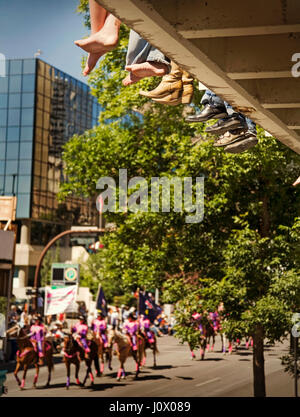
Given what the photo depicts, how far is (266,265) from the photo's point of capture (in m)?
14.2

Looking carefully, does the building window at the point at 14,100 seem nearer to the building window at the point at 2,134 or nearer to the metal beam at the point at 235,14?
the building window at the point at 2,134

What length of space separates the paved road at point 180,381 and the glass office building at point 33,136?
1874 inches

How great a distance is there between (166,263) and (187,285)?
0.79 m

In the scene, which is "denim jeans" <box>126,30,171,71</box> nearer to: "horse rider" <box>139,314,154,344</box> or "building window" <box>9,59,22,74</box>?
"horse rider" <box>139,314,154,344</box>

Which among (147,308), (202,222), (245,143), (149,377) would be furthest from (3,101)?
(245,143)

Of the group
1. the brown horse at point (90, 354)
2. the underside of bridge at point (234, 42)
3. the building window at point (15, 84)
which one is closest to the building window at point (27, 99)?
the building window at point (15, 84)

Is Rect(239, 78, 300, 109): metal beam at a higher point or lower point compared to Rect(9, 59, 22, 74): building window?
lower

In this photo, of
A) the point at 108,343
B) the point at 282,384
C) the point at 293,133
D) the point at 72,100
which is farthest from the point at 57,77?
the point at 293,133

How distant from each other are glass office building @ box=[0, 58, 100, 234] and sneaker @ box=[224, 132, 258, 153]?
6653cm

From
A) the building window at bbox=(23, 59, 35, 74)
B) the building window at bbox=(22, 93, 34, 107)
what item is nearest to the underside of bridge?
the building window at bbox=(22, 93, 34, 107)

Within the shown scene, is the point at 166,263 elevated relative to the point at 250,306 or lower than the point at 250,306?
elevated

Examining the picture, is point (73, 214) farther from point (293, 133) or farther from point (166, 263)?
point (293, 133)

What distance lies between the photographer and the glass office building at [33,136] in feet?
239

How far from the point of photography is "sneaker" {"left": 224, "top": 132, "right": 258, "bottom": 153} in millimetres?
6598
